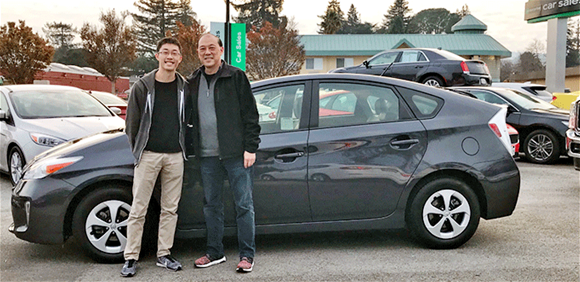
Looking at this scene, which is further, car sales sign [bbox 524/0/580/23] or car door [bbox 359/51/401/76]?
car sales sign [bbox 524/0/580/23]

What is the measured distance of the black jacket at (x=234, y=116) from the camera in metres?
4.14

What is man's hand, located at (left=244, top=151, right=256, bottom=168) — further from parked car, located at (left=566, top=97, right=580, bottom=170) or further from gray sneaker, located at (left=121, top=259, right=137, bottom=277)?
parked car, located at (left=566, top=97, right=580, bottom=170)

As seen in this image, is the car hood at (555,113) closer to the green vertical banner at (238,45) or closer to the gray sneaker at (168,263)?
the green vertical banner at (238,45)

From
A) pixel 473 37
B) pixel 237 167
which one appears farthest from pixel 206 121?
pixel 473 37

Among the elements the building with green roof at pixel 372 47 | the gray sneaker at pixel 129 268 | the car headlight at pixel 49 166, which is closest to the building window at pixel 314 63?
the building with green roof at pixel 372 47

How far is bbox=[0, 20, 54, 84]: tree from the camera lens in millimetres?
37844

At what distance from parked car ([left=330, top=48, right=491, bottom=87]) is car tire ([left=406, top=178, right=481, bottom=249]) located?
971cm

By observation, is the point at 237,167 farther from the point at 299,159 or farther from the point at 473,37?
the point at 473,37

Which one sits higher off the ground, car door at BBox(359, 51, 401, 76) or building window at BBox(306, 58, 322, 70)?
building window at BBox(306, 58, 322, 70)

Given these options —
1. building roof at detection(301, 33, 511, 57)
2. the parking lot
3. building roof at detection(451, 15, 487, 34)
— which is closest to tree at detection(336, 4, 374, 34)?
building roof at detection(451, 15, 487, 34)

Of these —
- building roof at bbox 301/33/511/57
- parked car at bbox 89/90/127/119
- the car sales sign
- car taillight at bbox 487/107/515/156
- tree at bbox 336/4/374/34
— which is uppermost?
tree at bbox 336/4/374/34

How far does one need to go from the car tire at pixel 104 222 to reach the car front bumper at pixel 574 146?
221 inches

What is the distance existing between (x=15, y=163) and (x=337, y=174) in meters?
5.48

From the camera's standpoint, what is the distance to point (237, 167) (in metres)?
4.20
